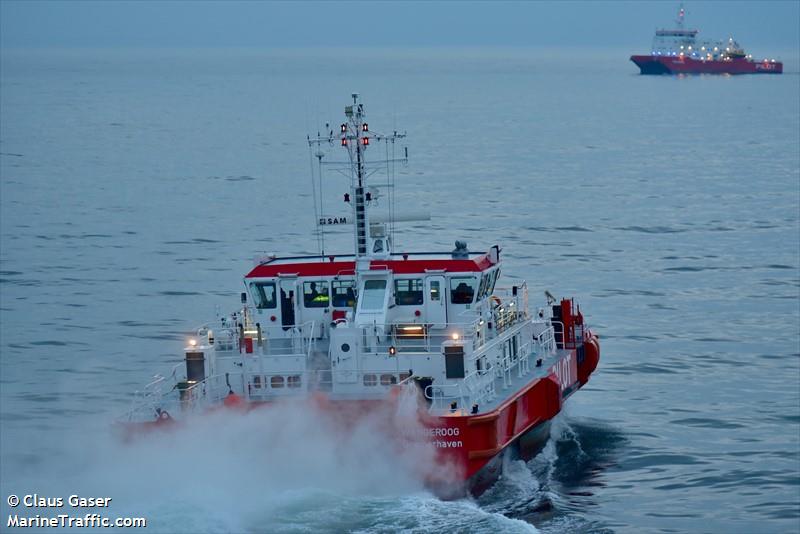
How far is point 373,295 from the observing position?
33625mm

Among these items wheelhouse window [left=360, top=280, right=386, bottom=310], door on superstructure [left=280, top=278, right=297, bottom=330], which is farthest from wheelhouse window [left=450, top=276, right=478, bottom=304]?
door on superstructure [left=280, top=278, right=297, bottom=330]

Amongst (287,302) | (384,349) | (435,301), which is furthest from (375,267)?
(384,349)

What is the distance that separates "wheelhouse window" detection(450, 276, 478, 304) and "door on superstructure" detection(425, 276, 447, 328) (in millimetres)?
254

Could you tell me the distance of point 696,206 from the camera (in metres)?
85.1

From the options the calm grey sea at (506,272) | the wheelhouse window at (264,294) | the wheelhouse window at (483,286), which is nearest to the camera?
the calm grey sea at (506,272)

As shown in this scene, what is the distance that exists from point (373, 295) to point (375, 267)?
73cm

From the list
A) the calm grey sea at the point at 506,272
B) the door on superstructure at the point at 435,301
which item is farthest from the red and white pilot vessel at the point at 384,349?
the calm grey sea at the point at 506,272

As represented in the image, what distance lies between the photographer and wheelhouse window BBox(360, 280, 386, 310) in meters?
33.3

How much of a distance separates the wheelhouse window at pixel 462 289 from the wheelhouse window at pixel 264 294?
4.27 m

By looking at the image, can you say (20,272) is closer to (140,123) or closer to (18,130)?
(18,130)

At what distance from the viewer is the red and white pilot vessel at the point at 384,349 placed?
3053 centimetres

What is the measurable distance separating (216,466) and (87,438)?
6.35m

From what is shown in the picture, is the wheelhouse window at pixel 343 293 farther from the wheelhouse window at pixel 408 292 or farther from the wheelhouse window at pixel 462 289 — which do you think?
the wheelhouse window at pixel 462 289

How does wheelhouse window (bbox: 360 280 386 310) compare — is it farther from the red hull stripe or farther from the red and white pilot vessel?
the red hull stripe
